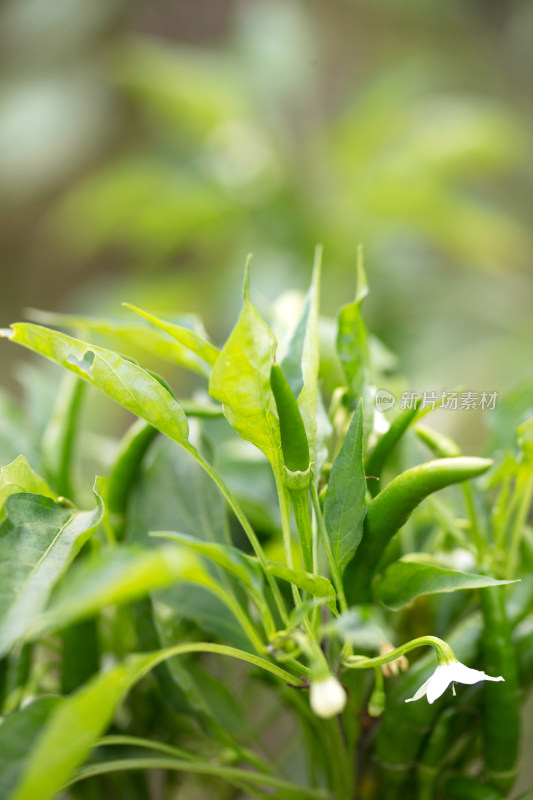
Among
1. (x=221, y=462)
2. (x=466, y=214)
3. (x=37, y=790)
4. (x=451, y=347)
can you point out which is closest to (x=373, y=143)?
(x=466, y=214)

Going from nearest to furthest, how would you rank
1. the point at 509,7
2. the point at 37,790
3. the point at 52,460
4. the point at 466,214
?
the point at 37,790, the point at 52,460, the point at 466,214, the point at 509,7

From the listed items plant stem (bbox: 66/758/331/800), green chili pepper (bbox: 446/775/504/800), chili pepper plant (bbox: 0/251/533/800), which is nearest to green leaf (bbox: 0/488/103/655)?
chili pepper plant (bbox: 0/251/533/800)

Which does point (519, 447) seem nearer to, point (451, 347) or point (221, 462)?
point (221, 462)

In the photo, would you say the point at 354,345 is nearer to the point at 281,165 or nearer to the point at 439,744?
the point at 439,744

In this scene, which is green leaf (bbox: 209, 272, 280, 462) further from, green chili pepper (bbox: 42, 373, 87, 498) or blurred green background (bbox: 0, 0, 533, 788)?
blurred green background (bbox: 0, 0, 533, 788)

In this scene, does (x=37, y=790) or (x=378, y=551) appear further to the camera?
(x=378, y=551)

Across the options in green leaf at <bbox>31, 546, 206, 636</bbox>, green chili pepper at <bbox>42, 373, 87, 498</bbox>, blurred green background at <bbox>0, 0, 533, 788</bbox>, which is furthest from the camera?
blurred green background at <bbox>0, 0, 533, 788</bbox>

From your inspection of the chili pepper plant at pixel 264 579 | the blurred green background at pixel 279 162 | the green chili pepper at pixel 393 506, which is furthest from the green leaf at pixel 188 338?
the blurred green background at pixel 279 162
